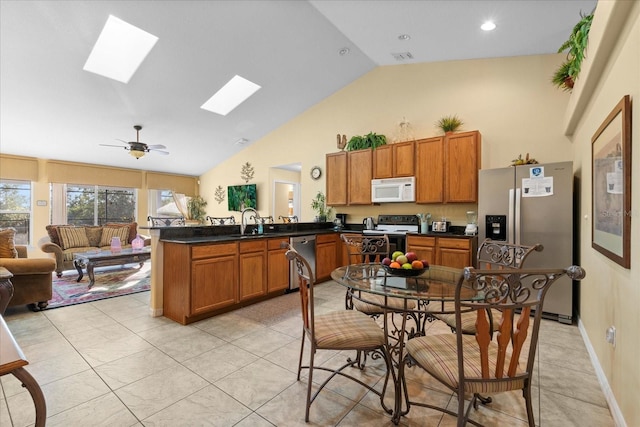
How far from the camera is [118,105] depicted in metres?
4.91

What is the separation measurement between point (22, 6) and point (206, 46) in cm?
186

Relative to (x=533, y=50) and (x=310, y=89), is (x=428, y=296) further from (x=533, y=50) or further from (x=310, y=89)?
(x=310, y=89)

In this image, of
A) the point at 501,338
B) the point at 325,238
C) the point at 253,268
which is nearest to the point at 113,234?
the point at 253,268

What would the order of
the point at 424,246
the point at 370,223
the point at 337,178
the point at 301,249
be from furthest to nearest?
the point at 337,178 → the point at 370,223 → the point at 301,249 → the point at 424,246

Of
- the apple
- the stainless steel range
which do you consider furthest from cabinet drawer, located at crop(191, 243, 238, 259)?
the stainless steel range

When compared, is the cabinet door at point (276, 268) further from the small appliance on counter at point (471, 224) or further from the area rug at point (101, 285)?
the small appliance on counter at point (471, 224)

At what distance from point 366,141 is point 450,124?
1392 mm

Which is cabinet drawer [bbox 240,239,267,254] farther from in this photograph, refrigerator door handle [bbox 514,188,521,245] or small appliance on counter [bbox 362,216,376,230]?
refrigerator door handle [bbox 514,188,521,245]

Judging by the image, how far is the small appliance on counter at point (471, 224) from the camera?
4078 mm

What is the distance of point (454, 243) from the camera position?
3.95m

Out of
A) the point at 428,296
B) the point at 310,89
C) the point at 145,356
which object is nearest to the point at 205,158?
the point at 310,89

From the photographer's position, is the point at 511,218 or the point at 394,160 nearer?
the point at 511,218

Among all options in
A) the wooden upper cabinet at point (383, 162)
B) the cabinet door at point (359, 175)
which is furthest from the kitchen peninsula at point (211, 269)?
the cabinet door at point (359, 175)

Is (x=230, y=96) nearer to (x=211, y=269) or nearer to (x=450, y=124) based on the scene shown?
(x=211, y=269)
